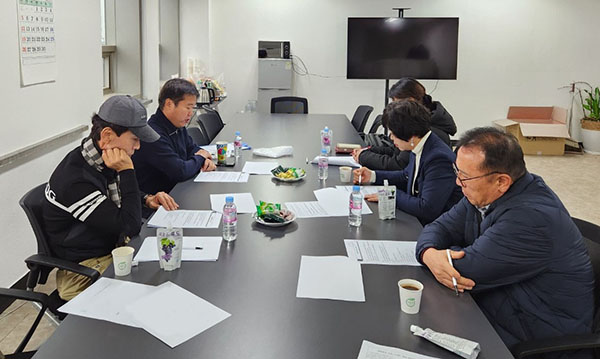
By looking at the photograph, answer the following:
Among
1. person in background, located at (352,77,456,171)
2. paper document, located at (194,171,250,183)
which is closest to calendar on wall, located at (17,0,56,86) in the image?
paper document, located at (194,171,250,183)

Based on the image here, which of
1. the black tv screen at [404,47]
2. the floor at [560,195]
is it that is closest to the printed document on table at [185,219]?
the floor at [560,195]

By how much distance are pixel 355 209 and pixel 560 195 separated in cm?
450

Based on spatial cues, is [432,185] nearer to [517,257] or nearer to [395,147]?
[517,257]

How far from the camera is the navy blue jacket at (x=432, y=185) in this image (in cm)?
254

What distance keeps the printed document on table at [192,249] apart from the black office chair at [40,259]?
0.66 ft

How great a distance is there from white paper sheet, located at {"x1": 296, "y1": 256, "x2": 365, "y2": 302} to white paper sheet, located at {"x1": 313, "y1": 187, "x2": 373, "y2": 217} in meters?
0.57

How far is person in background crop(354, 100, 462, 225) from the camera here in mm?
2561

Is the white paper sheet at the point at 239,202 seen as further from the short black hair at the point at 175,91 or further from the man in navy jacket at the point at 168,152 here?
the short black hair at the point at 175,91

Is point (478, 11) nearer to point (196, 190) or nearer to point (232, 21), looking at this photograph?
point (232, 21)

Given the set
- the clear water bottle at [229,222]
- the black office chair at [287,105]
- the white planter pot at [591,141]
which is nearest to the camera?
the clear water bottle at [229,222]

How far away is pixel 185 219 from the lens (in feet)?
7.75

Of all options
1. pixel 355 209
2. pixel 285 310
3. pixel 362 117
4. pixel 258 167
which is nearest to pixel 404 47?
pixel 362 117

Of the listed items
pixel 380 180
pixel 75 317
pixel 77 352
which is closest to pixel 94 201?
pixel 75 317

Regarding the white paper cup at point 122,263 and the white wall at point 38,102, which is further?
the white wall at point 38,102
